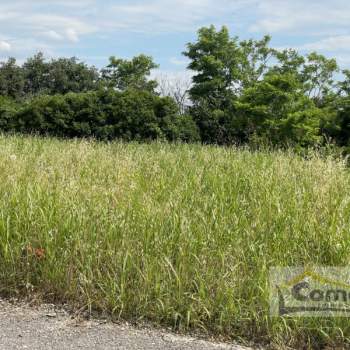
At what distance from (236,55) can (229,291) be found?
586 inches

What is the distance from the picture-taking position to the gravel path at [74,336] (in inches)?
113

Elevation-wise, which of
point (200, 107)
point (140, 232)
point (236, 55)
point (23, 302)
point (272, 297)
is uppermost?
point (236, 55)

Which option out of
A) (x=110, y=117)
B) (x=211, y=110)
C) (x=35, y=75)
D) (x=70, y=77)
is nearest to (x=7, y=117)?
(x=110, y=117)

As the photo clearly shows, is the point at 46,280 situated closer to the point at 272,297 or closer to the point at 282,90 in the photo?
the point at 272,297

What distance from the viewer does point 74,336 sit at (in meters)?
3.00

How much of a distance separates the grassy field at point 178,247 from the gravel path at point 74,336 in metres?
0.15

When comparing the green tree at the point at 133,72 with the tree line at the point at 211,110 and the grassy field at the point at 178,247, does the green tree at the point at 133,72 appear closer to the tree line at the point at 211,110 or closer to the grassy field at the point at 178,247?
the tree line at the point at 211,110

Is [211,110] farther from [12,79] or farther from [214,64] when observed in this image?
[12,79]

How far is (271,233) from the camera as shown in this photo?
3.81m

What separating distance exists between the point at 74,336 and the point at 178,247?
3.14 feet

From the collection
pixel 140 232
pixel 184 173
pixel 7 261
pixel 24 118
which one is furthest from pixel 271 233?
pixel 24 118

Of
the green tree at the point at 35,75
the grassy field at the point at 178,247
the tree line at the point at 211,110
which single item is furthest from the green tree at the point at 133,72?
the grassy field at the point at 178,247

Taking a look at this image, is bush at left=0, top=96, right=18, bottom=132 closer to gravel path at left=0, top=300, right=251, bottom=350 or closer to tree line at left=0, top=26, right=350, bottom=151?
tree line at left=0, top=26, right=350, bottom=151

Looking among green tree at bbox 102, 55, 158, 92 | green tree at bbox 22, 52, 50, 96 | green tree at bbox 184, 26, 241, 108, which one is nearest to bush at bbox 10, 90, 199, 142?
green tree at bbox 184, 26, 241, 108
